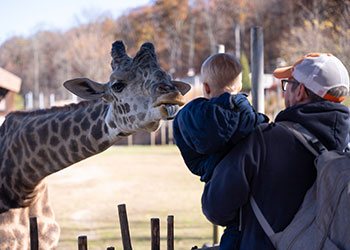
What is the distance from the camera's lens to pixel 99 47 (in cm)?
4800

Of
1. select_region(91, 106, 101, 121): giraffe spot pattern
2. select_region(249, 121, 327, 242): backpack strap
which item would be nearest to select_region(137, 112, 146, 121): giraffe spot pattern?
select_region(91, 106, 101, 121): giraffe spot pattern

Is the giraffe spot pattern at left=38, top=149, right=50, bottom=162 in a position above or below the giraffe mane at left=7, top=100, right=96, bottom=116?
below

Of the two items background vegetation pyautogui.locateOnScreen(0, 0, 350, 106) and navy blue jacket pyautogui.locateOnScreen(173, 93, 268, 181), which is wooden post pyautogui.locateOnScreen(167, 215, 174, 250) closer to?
navy blue jacket pyautogui.locateOnScreen(173, 93, 268, 181)

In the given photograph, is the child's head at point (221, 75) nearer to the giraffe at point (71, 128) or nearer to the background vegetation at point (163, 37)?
the giraffe at point (71, 128)

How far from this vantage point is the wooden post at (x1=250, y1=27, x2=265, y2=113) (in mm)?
4750

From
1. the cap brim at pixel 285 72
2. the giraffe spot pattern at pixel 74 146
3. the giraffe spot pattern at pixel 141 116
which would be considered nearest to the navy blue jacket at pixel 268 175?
the cap brim at pixel 285 72

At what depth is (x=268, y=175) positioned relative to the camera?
6.53ft

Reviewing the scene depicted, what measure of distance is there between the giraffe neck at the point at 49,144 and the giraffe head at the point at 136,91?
→ 7.4 inches

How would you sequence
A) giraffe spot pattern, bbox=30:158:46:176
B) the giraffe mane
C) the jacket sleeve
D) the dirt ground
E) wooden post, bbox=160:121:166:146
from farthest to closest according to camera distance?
wooden post, bbox=160:121:166:146 → the dirt ground → the giraffe mane → giraffe spot pattern, bbox=30:158:46:176 → the jacket sleeve

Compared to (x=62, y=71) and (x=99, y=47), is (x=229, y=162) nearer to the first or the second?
(x=99, y=47)

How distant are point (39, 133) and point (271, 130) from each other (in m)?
2.33

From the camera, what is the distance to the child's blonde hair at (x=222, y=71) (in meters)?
2.21

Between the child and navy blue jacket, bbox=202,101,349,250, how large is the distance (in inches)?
2.6

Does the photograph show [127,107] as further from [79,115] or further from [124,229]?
[124,229]
